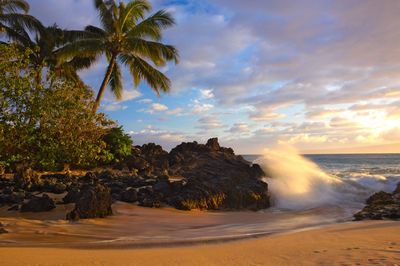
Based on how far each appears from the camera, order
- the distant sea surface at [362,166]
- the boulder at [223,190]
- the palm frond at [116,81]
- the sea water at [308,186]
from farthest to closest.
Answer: the distant sea surface at [362,166]
the palm frond at [116,81]
the sea water at [308,186]
the boulder at [223,190]

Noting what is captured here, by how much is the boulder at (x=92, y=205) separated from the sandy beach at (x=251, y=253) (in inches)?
125

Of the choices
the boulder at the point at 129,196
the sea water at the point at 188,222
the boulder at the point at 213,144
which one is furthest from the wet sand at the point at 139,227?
the boulder at the point at 213,144

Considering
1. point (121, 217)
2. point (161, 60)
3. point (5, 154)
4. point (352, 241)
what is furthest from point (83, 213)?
point (161, 60)

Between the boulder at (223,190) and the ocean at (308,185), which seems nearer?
the boulder at (223,190)

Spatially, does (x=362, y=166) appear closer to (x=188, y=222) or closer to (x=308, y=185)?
(x=308, y=185)

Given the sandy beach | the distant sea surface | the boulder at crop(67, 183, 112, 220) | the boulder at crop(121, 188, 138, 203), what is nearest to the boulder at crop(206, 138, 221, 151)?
the distant sea surface

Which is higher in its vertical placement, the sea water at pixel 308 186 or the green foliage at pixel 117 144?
the green foliage at pixel 117 144

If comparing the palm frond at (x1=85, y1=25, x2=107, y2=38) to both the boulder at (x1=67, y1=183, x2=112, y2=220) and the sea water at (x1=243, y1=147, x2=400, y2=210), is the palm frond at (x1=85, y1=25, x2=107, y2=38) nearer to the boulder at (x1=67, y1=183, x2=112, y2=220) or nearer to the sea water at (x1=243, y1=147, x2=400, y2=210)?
the sea water at (x1=243, y1=147, x2=400, y2=210)

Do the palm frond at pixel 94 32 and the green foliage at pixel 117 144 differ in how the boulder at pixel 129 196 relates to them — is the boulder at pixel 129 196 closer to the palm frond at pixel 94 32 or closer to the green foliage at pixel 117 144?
the green foliage at pixel 117 144

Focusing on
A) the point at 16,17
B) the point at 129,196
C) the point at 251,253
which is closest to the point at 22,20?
the point at 16,17

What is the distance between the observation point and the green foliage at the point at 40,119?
8633 millimetres

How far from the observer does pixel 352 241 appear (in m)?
6.91

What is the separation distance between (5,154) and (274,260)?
21.6 feet

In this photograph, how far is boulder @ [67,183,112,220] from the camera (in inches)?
368
